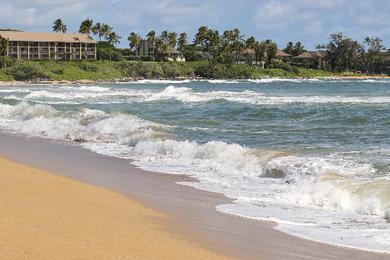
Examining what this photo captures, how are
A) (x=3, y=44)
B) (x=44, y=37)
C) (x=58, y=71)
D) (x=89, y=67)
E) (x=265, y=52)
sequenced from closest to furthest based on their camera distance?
(x=58, y=71), (x=3, y=44), (x=89, y=67), (x=44, y=37), (x=265, y=52)

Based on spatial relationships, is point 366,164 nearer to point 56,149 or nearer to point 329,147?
point 329,147

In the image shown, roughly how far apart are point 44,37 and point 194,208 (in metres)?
131

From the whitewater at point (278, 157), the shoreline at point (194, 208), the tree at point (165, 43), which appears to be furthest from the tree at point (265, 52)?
the shoreline at point (194, 208)

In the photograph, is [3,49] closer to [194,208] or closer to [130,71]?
[130,71]

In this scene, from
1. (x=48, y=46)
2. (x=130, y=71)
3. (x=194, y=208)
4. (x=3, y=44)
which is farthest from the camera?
(x=48, y=46)

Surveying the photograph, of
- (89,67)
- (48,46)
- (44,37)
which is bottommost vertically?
(89,67)

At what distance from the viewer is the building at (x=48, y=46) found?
131125 millimetres

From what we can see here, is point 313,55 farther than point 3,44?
Yes

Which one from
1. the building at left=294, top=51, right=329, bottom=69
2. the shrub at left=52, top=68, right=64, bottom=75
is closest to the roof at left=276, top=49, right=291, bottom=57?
the building at left=294, top=51, right=329, bottom=69

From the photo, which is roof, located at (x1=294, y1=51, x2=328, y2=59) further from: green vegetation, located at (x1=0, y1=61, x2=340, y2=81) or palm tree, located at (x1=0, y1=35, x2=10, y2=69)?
palm tree, located at (x1=0, y1=35, x2=10, y2=69)

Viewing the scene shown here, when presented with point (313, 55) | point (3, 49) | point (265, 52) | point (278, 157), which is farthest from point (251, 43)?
point (278, 157)

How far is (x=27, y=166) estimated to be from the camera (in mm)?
11773

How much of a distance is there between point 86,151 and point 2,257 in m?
10.7

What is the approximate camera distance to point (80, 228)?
610cm
